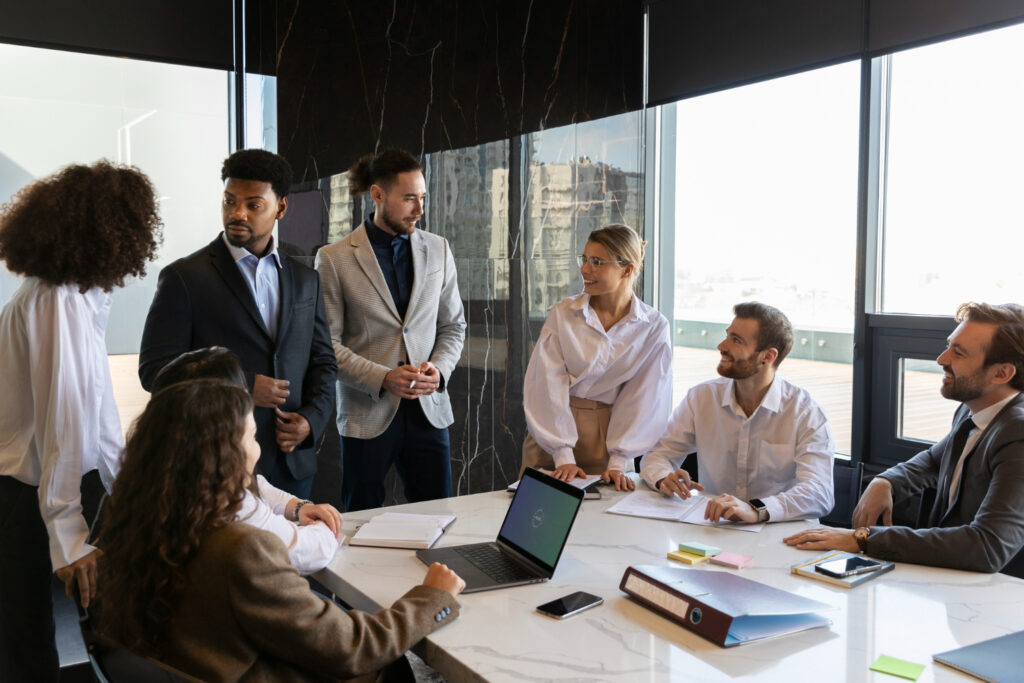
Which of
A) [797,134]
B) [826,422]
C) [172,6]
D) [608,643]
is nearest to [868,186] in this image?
[797,134]

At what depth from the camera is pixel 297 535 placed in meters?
1.84

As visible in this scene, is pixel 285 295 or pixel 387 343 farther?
pixel 387 343

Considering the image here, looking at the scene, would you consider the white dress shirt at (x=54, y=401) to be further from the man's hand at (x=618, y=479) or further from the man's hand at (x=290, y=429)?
the man's hand at (x=618, y=479)

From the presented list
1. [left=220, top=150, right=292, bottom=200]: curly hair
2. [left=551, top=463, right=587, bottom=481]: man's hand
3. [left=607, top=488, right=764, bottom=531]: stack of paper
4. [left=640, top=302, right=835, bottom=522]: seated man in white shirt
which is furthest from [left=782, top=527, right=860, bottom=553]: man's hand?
[left=220, top=150, right=292, bottom=200]: curly hair

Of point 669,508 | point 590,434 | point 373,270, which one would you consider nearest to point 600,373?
point 590,434

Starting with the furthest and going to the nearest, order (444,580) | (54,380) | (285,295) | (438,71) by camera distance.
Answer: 1. (438,71)
2. (285,295)
3. (54,380)
4. (444,580)

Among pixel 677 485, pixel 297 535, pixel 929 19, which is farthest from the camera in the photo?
pixel 929 19

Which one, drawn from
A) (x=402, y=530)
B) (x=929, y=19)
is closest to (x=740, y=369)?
(x=402, y=530)

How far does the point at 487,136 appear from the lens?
447cm

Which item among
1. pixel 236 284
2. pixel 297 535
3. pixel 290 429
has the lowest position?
pixel 297 535

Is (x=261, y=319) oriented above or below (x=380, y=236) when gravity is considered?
below

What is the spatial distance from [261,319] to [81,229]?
2.27ft

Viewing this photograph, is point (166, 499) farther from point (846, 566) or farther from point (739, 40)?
point (739, 40)

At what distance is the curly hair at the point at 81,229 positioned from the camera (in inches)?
78.5
